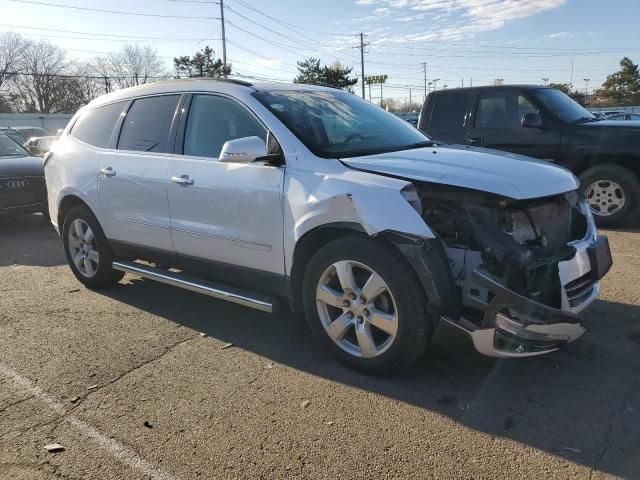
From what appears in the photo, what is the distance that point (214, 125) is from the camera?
4277 mm

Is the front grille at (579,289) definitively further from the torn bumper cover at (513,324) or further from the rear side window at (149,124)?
the rear side window at (149,124)

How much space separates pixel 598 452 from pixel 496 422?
0.50 metres

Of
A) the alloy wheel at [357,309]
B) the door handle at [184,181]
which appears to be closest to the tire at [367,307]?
the alloy wheel at [357,309]

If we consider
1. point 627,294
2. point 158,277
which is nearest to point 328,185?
point 158,277

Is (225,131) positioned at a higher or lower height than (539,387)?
higher

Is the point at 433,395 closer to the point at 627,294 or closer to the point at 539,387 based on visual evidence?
the point at 539,387

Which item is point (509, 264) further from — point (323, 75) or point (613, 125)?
point (323, 75)

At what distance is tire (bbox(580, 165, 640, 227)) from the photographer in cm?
742

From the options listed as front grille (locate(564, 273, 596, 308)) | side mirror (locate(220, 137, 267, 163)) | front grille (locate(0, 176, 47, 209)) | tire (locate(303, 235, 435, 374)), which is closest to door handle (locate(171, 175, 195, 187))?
side mirror (locate(220, 137, 267, 163))

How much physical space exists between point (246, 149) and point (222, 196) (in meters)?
0.52

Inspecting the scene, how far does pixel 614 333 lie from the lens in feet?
13.2

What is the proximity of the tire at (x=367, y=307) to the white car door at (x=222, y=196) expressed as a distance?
0.41 m

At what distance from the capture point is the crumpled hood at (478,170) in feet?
10.5

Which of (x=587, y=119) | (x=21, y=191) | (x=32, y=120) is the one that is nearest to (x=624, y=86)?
(x=32, y=120)
